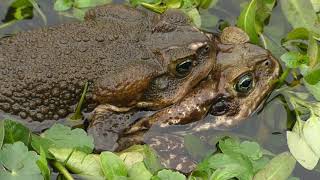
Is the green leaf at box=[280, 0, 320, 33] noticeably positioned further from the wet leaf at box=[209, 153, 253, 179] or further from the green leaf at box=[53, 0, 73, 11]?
the green leaf at box=[53, 0, 73, 11]

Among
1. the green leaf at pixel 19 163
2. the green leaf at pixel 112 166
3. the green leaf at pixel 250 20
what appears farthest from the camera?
the green leaf at pixel 250 20

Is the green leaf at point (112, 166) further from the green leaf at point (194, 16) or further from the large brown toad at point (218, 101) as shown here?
the green leaf at point (194, 16)

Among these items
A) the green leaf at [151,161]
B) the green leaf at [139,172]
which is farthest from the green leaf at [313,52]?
the green leaf at [139,172]

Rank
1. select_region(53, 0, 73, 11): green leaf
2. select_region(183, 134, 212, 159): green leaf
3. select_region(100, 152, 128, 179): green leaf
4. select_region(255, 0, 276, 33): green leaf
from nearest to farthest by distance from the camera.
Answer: select_region(100, 152, 128, 179): green leaf, select_region(183, 134, 212, 159): green leaf, select_region(53, 0, 73, 11): green leaf, select_region(255, 0, 276, 33): green leaf

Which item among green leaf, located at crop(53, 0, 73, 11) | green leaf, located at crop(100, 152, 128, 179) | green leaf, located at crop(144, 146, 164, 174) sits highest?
green leaf, located at crop(53, 0, 73, 11)

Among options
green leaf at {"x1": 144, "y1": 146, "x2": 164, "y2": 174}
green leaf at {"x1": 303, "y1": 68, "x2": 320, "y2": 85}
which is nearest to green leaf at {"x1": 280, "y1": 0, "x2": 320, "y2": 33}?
green leaf at {"x1": 303, "y1": 68, "x2": 320, "y2": 85}

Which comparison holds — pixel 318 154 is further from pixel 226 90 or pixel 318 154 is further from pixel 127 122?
pixel 127 122

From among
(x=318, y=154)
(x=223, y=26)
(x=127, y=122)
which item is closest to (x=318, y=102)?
(x=318, y=154)
